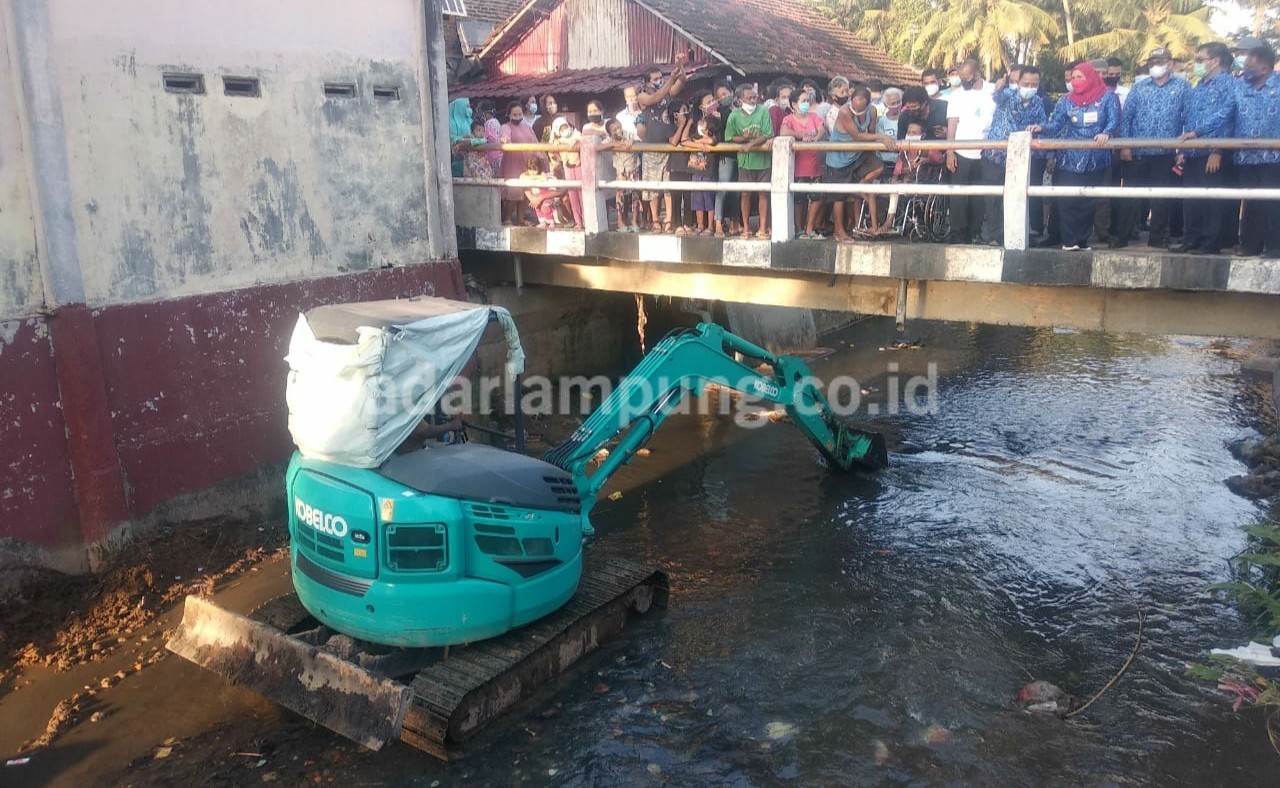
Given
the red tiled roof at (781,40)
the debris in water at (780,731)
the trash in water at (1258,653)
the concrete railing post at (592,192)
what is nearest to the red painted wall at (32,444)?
the concrete railing post at (592,192)

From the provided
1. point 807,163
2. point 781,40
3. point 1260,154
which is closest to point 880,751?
point 1260,154

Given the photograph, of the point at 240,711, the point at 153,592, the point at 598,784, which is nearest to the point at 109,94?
the point at 153,592

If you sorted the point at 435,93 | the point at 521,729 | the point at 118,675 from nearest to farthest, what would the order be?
the point at 521,729 → the point at 118,675 → the point at 435,93

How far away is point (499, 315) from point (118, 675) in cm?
393

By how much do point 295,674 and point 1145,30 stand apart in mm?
31919

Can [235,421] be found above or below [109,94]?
below

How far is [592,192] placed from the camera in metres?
10.6

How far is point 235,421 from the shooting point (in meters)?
9.09

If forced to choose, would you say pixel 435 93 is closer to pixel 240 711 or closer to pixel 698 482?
pixel 698 482

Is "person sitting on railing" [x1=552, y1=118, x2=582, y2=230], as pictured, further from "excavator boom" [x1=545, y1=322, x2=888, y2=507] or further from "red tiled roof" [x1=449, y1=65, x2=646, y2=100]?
"red tiled roof" [x1=449, y1=65, x2=646, y2=100]

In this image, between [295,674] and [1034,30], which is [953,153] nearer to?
[295,674]

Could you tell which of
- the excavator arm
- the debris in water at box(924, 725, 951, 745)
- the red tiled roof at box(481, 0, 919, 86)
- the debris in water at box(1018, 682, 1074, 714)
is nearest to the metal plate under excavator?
the excavator arm

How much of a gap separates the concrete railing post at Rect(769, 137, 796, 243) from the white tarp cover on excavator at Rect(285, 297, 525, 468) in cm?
435

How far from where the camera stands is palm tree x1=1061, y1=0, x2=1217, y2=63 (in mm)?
27562
